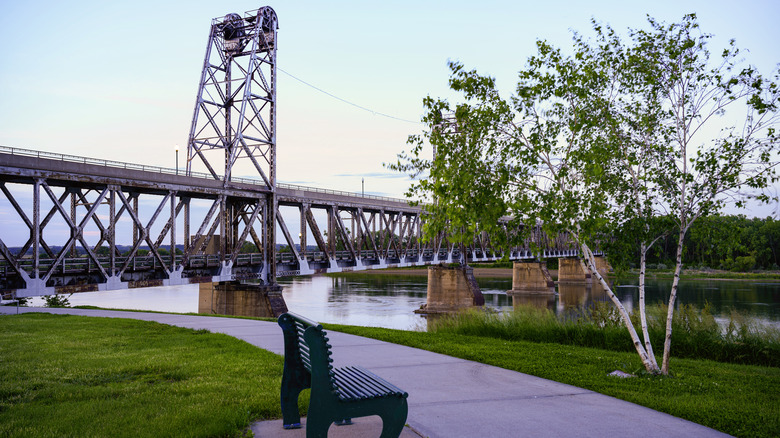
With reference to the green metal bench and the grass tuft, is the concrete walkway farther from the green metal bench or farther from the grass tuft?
the grass tuft

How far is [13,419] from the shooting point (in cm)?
611

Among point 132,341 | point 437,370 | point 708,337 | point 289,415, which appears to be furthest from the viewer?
point 708,337

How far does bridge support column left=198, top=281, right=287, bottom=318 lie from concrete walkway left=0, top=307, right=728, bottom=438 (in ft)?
75.9

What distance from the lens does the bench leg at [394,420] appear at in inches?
187

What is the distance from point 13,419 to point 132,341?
6317 mm

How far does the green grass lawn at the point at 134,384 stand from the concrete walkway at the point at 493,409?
3.00ft

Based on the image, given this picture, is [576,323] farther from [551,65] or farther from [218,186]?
[218,186]

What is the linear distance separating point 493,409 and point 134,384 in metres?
4.98

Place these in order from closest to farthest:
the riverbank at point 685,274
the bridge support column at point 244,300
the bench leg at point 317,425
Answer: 1. the bench leg at point 317,425
2. the bridge support column at point 244,300
3. the riverbank at point 685,274

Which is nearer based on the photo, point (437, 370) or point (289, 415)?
point (289, 415)

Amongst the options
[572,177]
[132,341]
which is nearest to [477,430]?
[572,177]

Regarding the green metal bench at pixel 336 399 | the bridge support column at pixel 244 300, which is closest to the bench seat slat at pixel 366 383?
the green metal bench at pixel 336 399

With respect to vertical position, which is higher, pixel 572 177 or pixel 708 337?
pixel 572 177

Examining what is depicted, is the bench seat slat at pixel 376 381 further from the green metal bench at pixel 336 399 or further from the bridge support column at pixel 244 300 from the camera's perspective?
the bridge support column at pixel 244 300
